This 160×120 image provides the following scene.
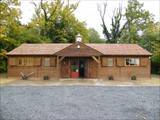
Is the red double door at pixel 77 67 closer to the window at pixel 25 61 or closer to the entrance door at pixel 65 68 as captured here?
the entrance door at pixel 65 68

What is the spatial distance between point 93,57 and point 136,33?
93.8 feet

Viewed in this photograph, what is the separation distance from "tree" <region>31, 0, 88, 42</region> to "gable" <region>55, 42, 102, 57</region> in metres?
19.9

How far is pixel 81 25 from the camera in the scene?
61.9 meters

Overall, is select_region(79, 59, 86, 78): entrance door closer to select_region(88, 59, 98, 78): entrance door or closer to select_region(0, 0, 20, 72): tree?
select_region(88, 59, 98, 78): entrance door

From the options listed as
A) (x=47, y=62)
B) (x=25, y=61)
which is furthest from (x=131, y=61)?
(x=25, y=61)

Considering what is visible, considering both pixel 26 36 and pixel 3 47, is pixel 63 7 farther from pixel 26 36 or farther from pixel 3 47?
pixel 3 47

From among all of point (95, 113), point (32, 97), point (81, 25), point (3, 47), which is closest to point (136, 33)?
point (81, 25)

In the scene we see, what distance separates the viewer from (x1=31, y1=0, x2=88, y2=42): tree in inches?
2336

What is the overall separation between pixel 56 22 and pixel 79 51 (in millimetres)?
22587

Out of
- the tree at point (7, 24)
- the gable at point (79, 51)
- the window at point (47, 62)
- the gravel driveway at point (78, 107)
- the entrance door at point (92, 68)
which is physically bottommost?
the gravel driveway at point (78, 107)

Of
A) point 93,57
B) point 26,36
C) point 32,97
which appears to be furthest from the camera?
point 26,36

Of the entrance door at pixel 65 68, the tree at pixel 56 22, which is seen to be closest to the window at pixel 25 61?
the entrance door at pixel 65 68

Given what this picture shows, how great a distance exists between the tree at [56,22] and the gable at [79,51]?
65.3 feet

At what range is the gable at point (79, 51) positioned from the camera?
38.8 m
